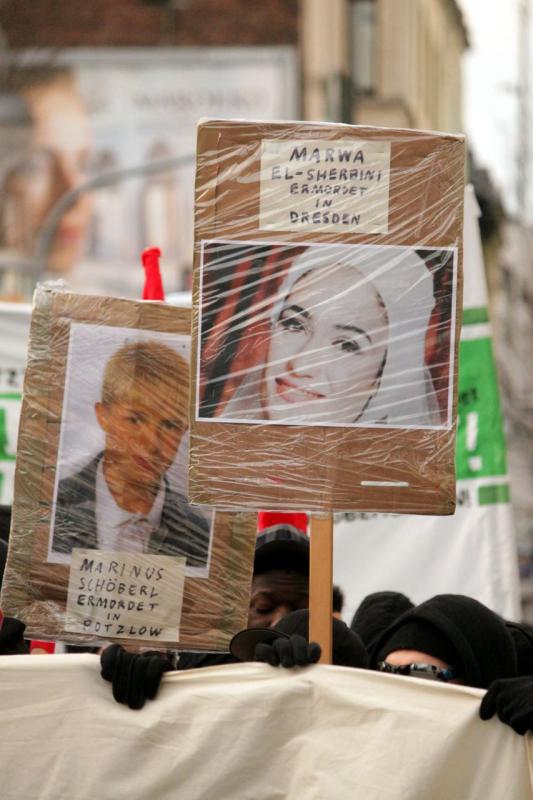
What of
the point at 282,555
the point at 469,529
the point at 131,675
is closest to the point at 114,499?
the point at 131,675

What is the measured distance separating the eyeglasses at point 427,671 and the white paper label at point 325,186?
0.95 meters

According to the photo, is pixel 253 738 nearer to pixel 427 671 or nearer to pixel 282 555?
pixel 427 671

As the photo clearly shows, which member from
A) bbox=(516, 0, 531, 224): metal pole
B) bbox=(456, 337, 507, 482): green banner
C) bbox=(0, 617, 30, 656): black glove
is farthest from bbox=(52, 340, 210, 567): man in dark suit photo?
bbox=(516, 0, 531, 224): metal pole

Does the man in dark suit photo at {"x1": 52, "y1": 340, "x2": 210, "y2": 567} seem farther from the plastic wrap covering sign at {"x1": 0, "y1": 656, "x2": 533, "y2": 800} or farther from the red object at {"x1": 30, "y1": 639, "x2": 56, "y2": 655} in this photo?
the red object at {"x1": 30, "y1": 639, "x2": 56, "y2": 655}

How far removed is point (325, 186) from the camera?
3.94 m

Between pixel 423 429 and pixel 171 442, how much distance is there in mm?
749

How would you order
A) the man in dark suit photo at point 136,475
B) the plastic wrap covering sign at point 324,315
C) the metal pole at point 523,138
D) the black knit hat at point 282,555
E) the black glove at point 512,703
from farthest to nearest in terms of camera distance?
the metal pole at point 523,138, the black knit hat at point 282,555, the man in dark suit photo at point 136,475, the plastic wrap covering sign at point 324,315, the black glove at point 512,703

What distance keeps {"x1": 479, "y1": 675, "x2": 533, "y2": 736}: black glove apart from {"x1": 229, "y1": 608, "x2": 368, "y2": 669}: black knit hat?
19.6 inches

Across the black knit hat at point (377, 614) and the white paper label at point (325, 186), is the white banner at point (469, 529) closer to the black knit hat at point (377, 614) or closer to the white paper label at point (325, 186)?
the black knit hat at point (377, 614)

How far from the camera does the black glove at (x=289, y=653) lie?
3.67 meters

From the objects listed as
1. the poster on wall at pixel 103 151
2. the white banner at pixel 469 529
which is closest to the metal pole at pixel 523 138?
the poster on wall at pixel 103 151

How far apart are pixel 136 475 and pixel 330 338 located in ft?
2.31

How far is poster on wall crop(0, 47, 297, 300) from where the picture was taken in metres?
33.1

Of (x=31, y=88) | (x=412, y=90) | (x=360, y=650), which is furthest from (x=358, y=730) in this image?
(x=412, y=90)
